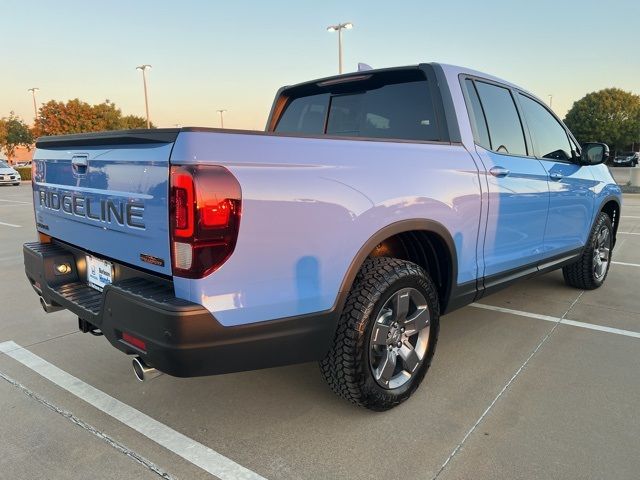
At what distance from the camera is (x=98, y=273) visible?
252 centimetres

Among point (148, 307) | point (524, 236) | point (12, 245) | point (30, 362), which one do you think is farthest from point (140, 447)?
point (12, 245)

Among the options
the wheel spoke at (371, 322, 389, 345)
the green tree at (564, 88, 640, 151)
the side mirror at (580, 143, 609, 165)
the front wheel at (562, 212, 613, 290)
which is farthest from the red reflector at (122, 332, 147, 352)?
the green tree at (564, 88, 640, 151)

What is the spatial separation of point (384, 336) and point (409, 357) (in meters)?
0.29

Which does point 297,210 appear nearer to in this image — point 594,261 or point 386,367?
point 386,367

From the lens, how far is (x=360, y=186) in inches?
89.2

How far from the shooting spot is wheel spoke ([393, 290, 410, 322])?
2596 mm

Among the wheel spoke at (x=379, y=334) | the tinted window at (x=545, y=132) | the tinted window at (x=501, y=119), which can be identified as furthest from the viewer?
the tinted window at (x=545, y=132)

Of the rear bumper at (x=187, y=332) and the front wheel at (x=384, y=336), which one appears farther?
the front wheel at (x=384, y=336)

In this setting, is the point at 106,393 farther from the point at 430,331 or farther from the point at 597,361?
the point at 597,361

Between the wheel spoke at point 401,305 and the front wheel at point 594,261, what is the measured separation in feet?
9.54

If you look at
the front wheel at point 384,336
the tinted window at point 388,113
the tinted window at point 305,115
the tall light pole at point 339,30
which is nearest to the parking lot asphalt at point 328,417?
the front wheel at point 384,336

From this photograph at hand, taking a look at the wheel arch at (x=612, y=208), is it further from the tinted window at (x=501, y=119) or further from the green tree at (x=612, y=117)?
the green tree at (x=612, y=117)

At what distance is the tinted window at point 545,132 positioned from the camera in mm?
3902

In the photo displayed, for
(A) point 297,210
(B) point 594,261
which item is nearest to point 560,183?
(B) point 594,261
